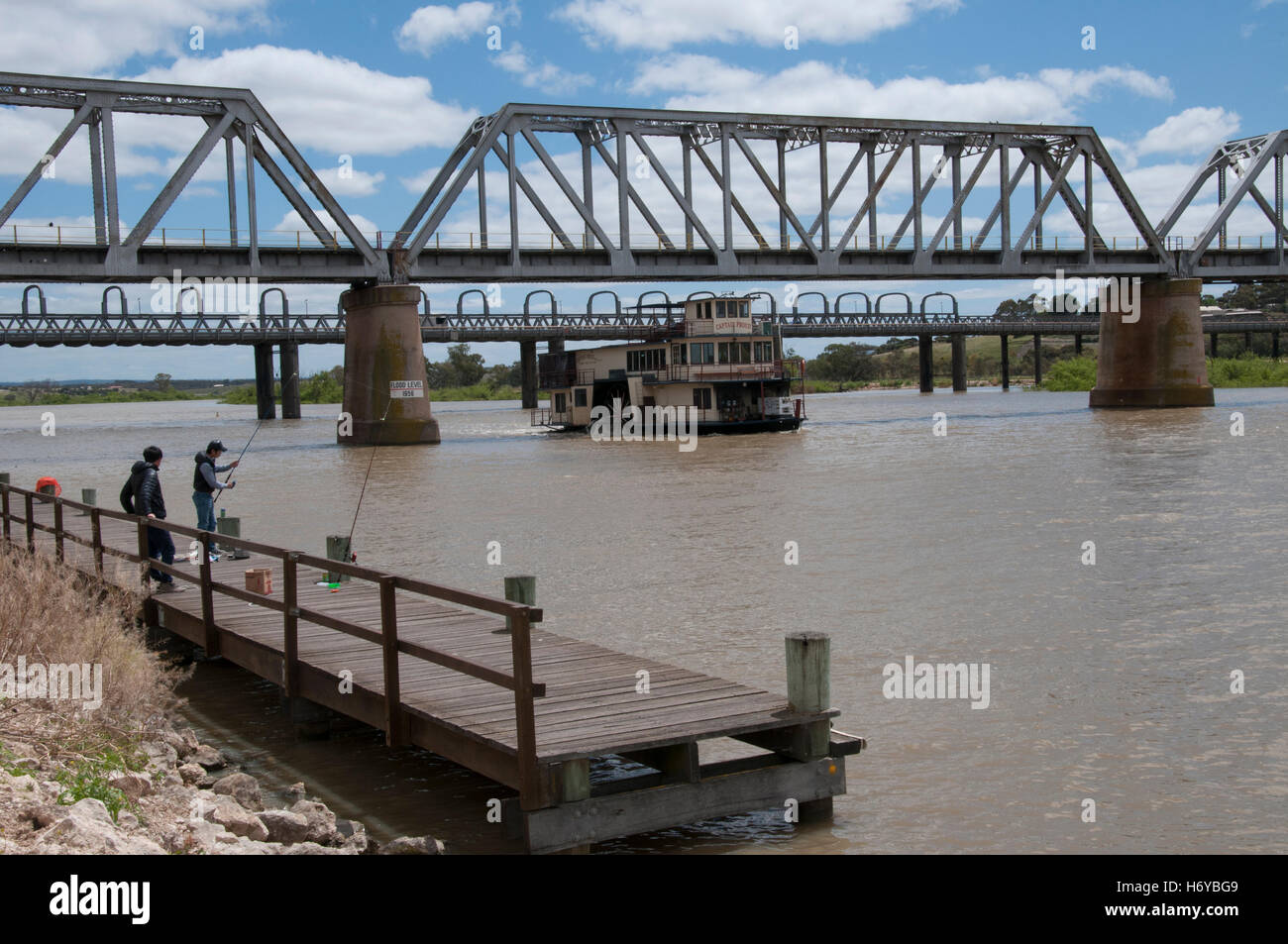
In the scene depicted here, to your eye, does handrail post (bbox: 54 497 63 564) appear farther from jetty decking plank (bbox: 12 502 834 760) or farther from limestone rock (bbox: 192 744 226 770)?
limestone rock (bbox: 192 744 226 770)

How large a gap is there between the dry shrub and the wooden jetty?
4.11ft

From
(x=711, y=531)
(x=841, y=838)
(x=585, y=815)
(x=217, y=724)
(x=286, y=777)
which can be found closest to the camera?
(x=585, y=815)

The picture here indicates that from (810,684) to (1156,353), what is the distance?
76.2 metres

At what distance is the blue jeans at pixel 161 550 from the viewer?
1560 centimetres

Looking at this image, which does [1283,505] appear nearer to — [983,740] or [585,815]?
[983,740]

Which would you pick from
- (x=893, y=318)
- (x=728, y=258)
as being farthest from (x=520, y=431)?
(x=893, y=318)

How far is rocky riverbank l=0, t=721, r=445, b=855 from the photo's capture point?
694 centimetres

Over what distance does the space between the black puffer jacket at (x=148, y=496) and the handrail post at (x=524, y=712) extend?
379 inches

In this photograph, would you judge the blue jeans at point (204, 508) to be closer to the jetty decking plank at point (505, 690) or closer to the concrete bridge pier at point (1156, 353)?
the jetty decking plank at point (505, 690)

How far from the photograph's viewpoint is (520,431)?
80.2 metres

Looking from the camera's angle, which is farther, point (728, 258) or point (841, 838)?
point (728, 258)

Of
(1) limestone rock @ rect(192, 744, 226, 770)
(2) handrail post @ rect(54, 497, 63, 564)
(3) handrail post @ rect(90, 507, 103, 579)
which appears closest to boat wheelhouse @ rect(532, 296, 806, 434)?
(2) handrail post @ rect(54, 497, 63, 564)

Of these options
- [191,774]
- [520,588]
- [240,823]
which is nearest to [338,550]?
[520,588]

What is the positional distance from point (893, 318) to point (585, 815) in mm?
130695
